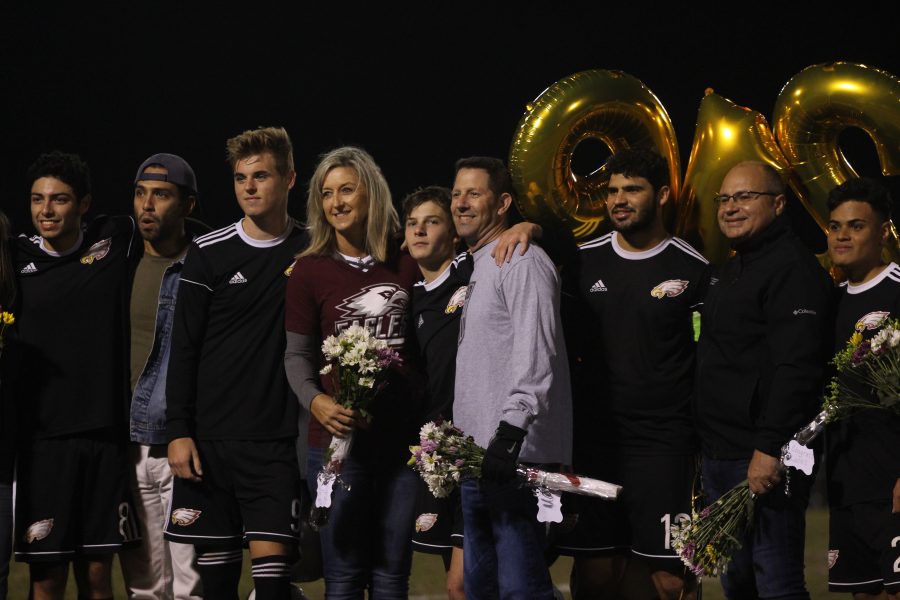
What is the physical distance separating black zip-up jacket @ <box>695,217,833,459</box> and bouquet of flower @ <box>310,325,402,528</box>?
3.35ft

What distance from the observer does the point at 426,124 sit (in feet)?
28.2

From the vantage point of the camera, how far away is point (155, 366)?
431cm

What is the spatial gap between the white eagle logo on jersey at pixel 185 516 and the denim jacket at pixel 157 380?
1.31ft

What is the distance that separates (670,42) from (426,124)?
186cm

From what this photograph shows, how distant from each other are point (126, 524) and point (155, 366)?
0.61 metres

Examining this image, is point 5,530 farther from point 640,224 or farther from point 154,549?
point 640,224

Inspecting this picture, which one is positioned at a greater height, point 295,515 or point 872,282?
point 872,282

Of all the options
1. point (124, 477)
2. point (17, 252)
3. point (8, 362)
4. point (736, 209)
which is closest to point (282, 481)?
point (124, 477)

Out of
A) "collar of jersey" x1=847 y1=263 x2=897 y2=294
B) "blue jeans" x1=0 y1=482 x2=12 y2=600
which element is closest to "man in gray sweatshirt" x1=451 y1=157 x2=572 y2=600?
"collar of jersey" x1=847 y1=263 x2=897 y2=294

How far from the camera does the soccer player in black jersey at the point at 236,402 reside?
397cm

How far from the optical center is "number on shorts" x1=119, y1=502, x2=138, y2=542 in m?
4.32

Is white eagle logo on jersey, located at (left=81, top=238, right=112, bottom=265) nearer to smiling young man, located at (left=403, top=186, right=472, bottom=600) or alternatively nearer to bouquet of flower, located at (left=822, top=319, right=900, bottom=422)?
smiling young man, located at (left=403, top=186, right=472, bottom=600)

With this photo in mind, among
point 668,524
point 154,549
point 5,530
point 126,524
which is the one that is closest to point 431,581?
point 154,549

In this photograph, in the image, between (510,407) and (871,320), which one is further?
(871,320)
